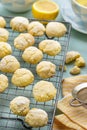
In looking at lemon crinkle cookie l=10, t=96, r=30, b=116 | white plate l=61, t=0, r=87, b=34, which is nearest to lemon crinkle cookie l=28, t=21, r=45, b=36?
white plate l=61, t=0, r=87, b=34

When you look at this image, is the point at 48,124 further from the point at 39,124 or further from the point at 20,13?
the point at 20,13

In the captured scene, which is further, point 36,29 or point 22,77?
point 36,29

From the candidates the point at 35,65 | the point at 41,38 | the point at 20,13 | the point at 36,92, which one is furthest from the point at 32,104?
the point at 20,13

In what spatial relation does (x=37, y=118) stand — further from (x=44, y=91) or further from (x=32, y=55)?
(x=32, y=55)

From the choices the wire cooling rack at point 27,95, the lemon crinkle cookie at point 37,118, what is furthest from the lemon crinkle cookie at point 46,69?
the lemon crinkle cookie at point 37,118

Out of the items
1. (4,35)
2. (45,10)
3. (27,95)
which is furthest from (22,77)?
(45,10)

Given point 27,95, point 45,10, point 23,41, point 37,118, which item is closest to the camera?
point 37,118

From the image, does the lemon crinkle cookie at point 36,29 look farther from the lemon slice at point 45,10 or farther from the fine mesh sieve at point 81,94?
the fine mesh sieve at point 81,94

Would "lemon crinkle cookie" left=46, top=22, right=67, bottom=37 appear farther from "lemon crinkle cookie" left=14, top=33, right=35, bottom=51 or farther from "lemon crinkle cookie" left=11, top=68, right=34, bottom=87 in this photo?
"lemon crinkle cookie" left=11, top=68, right=34, bottom=87
